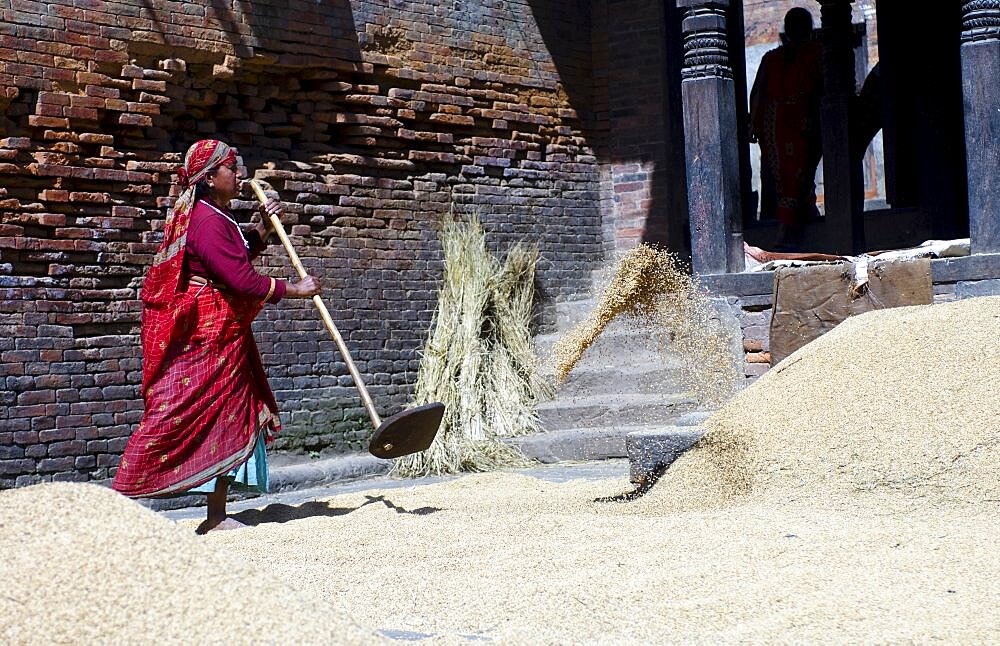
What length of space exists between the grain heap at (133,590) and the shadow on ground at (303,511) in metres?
2.30

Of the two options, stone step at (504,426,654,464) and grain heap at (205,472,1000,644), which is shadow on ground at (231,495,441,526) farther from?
stone step at (504,426,654,464)

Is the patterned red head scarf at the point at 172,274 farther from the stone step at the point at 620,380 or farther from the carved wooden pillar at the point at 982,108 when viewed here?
the carved wooden pillar at the point at 982,108

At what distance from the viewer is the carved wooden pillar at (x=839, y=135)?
982 cm

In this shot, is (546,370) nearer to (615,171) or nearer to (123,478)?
(615,171)

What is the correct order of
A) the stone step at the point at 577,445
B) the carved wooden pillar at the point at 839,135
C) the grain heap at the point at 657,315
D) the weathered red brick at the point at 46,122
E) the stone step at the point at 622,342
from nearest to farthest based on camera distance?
the weathered red brick at the point at 46,122, the grain heap at the point at 657,315, the stone step at the point at 577,445, the stone step at the point at 622,342, the carved wooden pillar at the point at 839,135

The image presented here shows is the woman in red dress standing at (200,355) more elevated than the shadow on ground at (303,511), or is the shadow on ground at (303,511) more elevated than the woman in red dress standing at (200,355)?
the woman in red dress standing at (200,355)

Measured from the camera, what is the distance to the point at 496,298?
Answer: 8.27 metres

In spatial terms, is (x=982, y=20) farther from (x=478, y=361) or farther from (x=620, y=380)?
(x=478, y=361)

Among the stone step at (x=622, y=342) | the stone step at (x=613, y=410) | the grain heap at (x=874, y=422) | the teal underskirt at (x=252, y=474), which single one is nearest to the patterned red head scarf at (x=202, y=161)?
the teal underskirt at (x=252, y=474)

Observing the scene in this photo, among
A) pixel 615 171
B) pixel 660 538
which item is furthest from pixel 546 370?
pixel 660 538

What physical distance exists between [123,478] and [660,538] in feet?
7.76

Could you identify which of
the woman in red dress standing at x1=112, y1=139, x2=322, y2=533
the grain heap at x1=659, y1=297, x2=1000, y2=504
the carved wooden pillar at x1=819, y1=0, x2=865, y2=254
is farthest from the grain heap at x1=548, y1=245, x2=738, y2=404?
the woman in red dress standing at x1=112, y1=139, x2=322, y2=533

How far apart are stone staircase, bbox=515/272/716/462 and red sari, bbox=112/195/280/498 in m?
2.65

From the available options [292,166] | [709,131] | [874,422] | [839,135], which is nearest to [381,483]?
[292,166]
